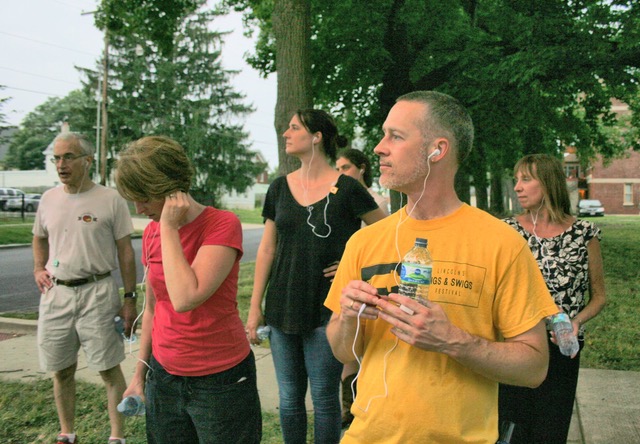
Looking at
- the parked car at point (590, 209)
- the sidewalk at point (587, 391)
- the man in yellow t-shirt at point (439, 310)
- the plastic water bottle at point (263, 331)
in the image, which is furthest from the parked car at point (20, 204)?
the parked car at point (590, 209)

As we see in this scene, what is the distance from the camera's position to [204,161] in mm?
45531

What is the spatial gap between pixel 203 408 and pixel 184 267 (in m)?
0.59

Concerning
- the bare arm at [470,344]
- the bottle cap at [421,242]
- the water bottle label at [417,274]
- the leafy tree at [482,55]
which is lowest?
the bare arm at [470,344]

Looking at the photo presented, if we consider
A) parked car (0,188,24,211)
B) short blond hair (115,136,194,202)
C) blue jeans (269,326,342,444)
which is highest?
parked car (0,188,24,211)

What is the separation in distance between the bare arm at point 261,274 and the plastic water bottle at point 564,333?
5.40 ft

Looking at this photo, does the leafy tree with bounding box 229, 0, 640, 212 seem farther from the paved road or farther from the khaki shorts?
the khaki shorts

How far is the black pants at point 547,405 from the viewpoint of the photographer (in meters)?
3.15

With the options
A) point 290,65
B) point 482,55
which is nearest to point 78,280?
point 290,65

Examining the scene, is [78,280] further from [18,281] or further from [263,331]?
[18,281]

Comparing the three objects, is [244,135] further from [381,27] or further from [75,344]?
[75,344]

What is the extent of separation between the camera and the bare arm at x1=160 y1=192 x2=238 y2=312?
7.81 ft

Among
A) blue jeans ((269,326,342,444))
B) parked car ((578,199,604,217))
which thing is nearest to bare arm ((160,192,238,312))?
blue jeans ((269,326,342,444))

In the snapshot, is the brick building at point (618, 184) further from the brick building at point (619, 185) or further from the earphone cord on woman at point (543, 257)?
the earphone cord on woman at point (543, 257)

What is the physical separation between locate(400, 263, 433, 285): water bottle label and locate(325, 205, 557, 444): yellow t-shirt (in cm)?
12
